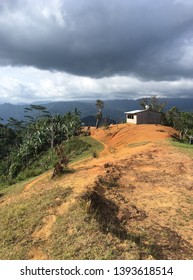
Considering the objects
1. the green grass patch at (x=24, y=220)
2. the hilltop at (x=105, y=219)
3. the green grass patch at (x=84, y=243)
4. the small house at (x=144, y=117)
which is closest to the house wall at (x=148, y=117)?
the small house at (x=144, y=117)

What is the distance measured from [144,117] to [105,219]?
4463cm

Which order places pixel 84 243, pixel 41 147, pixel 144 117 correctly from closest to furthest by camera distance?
pixel 84 243 < pixel 41 147 < pixel 144 117

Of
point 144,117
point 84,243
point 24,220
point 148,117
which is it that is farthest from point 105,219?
point 148,117

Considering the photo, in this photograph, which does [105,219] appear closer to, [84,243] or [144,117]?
[84,243]

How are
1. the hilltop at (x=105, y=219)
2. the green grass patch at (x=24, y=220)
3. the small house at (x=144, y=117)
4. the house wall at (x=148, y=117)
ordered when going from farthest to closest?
the house wall at (x=148, y=117) → the small house at (x=144, y=117) → the green grass patch at (x=24, y=220) → the hilltop at (x=105, y=219)

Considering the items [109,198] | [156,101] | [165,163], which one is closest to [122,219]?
[109,198]

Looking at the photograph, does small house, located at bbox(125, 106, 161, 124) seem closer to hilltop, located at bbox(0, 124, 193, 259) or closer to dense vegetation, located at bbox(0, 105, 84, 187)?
dense vegetation, located at bbox(0, 105, 84, 187)

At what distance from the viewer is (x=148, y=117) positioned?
54406 millimetres

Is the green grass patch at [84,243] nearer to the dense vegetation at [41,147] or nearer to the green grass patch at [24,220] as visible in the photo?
the green grass patch at [24,220]

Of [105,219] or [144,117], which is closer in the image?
[105,219]

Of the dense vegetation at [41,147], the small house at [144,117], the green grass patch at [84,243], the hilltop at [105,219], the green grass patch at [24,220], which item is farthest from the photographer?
the small house at [144,117]

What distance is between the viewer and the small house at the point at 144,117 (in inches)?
2088

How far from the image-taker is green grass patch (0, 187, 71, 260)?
9.46 metres
